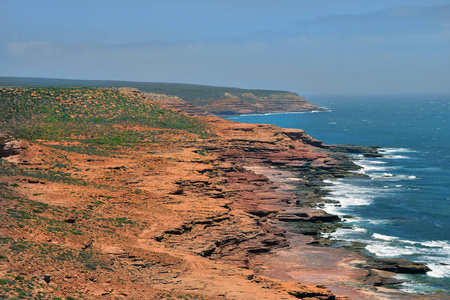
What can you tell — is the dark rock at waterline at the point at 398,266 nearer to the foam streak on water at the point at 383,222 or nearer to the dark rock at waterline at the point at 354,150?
the foam streak on water at the point at 383,222

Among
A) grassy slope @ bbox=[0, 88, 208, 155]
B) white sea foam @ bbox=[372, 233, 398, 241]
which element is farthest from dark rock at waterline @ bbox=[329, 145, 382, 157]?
white sea foam @ bbox=[372, 233, 398, 241]

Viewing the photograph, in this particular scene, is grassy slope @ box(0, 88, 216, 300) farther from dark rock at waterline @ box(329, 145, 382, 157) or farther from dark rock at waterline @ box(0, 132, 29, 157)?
dark rock at waterline @ box(329, 145, 382, 157)

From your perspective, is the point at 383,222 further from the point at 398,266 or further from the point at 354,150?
the point at 354,150

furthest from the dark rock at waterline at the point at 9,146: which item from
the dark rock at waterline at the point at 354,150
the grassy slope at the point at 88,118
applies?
the dark rock at waterline at the point at 354,150

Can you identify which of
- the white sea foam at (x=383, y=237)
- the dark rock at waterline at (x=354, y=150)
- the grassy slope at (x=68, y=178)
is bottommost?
the white sea foam at (x=383, y=237)

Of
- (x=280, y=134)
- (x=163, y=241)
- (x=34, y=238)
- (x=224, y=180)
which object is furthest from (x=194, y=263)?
(x=280, y=134)

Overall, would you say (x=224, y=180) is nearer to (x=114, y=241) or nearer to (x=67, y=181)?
(x=67, y=181)
